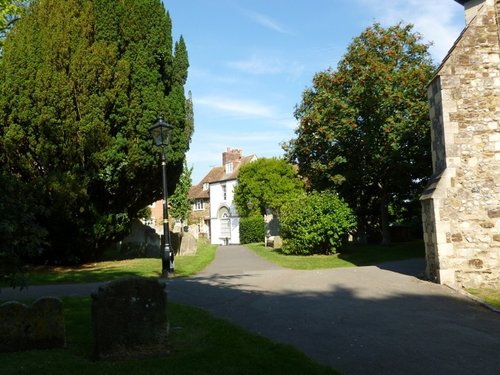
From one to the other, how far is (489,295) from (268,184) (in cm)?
3872

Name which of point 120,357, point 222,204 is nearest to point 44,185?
point 120,357

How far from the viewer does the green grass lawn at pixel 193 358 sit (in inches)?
215

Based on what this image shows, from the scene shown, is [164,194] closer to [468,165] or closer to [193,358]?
[468,165]

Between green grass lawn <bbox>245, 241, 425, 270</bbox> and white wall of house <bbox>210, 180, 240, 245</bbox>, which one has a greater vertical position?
white wall of house <bbox>210, 180, 240, 245</bbox>

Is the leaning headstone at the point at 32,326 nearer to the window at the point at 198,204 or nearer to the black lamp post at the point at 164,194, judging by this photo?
the black lamp post at the point at 164,194

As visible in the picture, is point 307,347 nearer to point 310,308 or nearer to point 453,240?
point 310,308

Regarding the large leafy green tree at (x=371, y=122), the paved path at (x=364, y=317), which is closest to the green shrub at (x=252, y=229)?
the large leafy green tree at (x=371, y=122)

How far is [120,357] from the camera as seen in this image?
5.93 meters

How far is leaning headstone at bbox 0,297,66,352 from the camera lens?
6297mm

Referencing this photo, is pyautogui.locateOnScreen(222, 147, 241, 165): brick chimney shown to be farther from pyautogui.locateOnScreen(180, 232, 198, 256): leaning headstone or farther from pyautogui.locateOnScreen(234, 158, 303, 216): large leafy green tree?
pyautogui.locateOnScreen(180, 232, 198, 256): leaning headstone

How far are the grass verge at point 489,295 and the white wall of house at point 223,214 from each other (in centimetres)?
4825

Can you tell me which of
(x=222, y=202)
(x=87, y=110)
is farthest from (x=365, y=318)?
(x=222, y=202)

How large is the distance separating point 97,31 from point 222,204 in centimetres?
4457

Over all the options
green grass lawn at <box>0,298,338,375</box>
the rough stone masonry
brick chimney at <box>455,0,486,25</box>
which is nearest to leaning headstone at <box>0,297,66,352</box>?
green grass lawn at <box>0,298,338,375</box>
